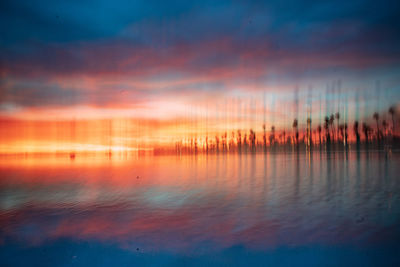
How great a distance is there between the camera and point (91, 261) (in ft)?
24.8

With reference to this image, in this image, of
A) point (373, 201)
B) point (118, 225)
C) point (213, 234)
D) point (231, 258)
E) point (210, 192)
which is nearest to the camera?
point (231, 258)

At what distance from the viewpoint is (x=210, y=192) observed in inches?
717

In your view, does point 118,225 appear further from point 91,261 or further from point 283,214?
point 283,214

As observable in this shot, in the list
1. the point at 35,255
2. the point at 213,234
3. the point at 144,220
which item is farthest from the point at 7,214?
the point at 213,234

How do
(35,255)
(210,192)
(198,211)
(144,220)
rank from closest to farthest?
(35,255) < (144,220) < (198,211) < (210,192)

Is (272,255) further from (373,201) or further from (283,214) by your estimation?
(373,201)

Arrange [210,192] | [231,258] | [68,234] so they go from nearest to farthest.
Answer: [231,258] < [68,234] < [210,192]

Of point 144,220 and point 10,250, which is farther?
point 144,220

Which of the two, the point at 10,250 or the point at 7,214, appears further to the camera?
the point at 7,214

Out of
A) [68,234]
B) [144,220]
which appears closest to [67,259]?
[68,234]

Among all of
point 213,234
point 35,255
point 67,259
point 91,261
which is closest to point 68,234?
point 35,255

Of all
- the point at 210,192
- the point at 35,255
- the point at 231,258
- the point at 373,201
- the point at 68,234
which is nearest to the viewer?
the point at 231,258

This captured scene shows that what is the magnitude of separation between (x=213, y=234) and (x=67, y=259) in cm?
493

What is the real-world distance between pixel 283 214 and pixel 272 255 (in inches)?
179
